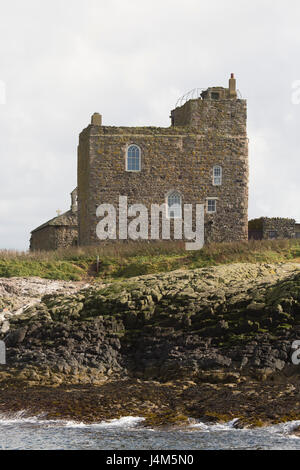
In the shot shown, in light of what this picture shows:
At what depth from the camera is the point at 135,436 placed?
12.0m

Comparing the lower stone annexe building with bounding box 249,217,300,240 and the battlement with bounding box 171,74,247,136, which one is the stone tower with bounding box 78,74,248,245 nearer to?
the battlement with bounding box 171,74,247,136

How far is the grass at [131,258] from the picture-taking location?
30172mm

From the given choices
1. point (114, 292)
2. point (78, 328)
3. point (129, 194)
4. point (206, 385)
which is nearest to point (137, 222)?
point (129, 194)

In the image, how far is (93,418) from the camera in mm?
13062

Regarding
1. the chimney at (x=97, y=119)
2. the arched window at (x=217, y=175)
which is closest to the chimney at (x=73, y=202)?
the chimney at (x=97, y=119)

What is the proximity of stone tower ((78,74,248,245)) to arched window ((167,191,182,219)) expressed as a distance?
194 millimetres

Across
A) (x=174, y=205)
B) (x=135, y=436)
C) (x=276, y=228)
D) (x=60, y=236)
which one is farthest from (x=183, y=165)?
(x=135, y=436)

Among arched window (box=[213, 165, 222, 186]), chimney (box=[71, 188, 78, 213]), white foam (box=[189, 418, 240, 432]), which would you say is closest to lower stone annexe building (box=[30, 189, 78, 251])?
chimney (box=[71, 188, 78, 213])

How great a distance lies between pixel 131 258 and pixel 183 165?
27.6 ft

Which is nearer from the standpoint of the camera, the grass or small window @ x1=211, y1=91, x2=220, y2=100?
the grass

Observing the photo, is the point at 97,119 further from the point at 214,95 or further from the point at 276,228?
the point at 276,228

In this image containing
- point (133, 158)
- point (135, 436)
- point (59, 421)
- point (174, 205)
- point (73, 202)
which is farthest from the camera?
point (73, 202)

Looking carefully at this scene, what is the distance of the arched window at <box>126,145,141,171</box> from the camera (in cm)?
3869
